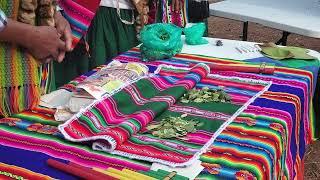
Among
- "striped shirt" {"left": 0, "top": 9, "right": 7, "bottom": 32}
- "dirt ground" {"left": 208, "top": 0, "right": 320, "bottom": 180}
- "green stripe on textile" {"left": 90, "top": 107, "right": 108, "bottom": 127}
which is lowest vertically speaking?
"dirt ground" {"left": 208, "top": 0, "right": 320, "bottom": 180}

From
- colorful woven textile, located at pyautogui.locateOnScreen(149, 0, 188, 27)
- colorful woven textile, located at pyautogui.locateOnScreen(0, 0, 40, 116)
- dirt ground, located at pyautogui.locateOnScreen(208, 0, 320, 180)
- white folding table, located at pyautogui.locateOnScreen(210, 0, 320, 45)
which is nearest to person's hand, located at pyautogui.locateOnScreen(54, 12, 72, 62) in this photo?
colorful woven textile, located at pyautogui.locateOnScreen(0, 0, 40, 116)

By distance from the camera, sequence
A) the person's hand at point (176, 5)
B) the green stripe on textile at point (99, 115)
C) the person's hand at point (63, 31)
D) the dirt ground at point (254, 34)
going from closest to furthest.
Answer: the green stripe on textile at point (99, 115)
the person's hand at point (63, 31)
the person's hand at point (176, 5)
the dirt ground at point (254, 34)

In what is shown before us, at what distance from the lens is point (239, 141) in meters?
1.33

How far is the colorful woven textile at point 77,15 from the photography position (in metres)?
1.88

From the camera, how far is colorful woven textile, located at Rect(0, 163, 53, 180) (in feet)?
3.88

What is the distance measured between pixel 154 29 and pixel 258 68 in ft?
1.66

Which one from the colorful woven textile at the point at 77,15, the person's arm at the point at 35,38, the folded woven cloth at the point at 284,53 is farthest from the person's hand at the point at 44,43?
the folded woven cloth at the point at 284,53

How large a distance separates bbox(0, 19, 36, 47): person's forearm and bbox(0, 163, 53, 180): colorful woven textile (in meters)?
0.47

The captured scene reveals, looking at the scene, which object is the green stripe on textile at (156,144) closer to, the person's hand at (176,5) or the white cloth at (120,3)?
the white cloth at (120,3)

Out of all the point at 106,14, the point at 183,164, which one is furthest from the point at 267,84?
the point at 106,14

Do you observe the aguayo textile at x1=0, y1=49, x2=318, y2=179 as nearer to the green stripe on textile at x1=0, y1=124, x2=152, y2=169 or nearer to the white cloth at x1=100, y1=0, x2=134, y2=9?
the green stripe on textile at x1=0, y1=124, x2=152, y2=169

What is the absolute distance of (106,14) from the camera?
2.46 m

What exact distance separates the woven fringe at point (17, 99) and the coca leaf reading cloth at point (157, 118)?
0.87 feet

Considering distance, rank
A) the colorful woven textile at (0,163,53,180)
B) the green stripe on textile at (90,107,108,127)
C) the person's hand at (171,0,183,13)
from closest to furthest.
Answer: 1. the colorful woven textile at (0,163,53,180)
2. the green stripe on textile at (90,107,108,127)
3. the person's hand at (171,0,183,13)
